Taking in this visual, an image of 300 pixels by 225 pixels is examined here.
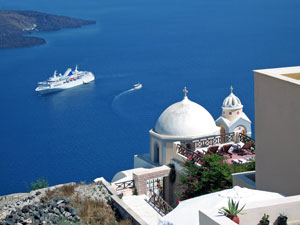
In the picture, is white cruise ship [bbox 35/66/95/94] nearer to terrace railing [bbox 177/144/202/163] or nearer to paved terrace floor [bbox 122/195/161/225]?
terrace railing [bbox 177/144/202/163]

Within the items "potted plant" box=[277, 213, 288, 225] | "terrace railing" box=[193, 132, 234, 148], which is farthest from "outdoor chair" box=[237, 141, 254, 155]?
"potted plant" box=[277, 213, 288, 225]

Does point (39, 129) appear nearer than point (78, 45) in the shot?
Yes

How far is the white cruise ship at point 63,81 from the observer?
222ft

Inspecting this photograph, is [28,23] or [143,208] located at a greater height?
[143,208]

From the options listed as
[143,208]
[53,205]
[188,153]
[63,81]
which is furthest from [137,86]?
[53,205]

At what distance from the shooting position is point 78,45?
101 meters

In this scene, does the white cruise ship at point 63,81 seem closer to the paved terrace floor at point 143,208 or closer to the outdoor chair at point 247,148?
the outdoor chair at point 247,148

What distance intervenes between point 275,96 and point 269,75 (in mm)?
316

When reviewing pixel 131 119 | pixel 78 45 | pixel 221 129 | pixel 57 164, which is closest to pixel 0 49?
pixel 78 45

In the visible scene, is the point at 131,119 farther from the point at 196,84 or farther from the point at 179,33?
the point at 179,33

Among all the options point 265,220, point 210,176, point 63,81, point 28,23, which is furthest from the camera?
point 28,23

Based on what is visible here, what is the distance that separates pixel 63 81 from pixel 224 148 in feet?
179

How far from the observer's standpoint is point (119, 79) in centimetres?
6888

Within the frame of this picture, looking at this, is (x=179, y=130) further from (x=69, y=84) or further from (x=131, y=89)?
(x=69, y=84)
